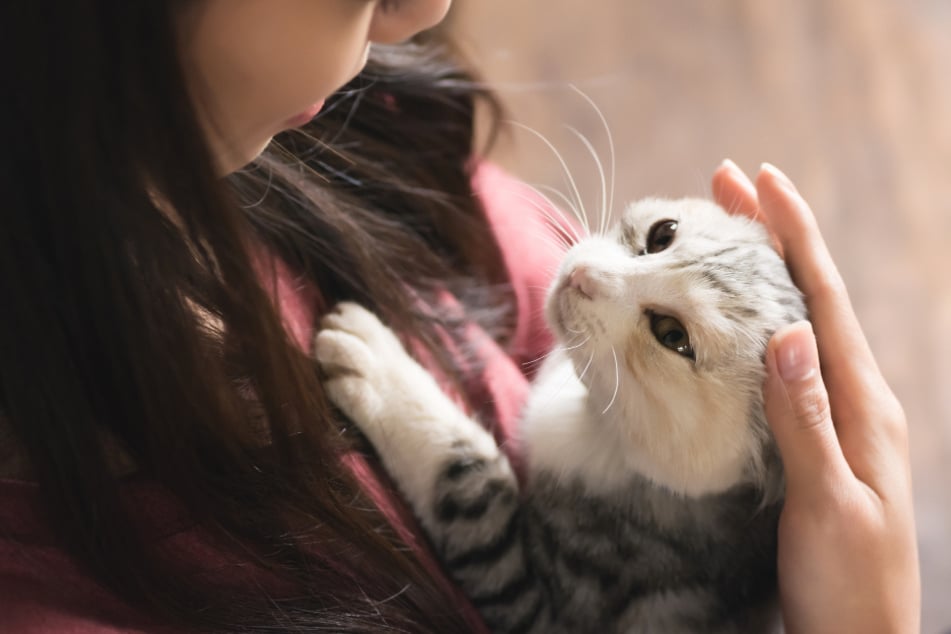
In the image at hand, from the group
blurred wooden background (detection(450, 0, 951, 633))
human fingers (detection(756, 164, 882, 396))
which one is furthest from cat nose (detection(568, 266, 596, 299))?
blurred wooden background (detection(450, 0, 951, 633))

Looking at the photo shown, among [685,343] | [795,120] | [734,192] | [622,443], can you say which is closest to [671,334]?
[685,343]

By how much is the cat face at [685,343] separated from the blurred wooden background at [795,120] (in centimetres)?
82

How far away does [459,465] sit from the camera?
0.85 m

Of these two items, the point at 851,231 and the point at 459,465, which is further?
the point at 851,231

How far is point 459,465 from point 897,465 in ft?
1.38

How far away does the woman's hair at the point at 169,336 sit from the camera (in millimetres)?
492

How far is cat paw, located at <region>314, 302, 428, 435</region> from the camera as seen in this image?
2.68 feet

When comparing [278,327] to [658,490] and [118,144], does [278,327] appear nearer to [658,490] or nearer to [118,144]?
[118,144]

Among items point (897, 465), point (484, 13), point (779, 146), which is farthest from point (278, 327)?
point (779, 146)

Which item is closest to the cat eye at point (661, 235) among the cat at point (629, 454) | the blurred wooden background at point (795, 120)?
the cat at point (629, 454)

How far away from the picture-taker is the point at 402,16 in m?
0.59

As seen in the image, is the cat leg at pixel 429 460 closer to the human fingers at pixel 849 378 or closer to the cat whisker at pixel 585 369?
the cat whisker at pixel 585 369

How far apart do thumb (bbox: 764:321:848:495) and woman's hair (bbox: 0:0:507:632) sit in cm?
33

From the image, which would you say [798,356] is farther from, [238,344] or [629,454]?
[238,344]
